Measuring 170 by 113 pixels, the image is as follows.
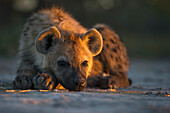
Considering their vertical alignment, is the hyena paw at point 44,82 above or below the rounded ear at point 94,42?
below

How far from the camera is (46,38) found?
3486 mm

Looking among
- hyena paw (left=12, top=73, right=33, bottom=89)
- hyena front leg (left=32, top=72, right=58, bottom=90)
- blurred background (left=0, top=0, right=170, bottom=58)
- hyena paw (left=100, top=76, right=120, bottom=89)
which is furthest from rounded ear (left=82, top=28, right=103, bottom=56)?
blurred background (left=0, top=0, right=170, bottom=58)

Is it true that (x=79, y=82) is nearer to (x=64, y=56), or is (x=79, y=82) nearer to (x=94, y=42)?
(x=64, y=56)

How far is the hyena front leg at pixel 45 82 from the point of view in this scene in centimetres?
319

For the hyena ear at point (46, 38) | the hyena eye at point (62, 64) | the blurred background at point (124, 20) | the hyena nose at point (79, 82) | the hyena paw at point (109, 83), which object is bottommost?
the hyena nose at point (79, 82)

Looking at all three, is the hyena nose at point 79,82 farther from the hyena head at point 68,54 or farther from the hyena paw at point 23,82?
the hyena paw at point 23,82

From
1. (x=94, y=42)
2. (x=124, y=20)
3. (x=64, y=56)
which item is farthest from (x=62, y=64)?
(x=124, y=20)

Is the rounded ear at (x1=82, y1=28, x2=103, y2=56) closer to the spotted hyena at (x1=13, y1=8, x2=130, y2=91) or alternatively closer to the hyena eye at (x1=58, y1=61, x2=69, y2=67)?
the spotted hyena at (x1=13, y1=8, x2=130, y2=91)

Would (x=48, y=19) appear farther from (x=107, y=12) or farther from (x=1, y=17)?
(x=107, y=12)

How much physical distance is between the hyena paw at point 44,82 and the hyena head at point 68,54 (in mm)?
121

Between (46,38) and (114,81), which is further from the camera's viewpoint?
(114,81)

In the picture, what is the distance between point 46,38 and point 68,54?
373 millimetres

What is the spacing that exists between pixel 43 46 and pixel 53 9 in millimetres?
1082

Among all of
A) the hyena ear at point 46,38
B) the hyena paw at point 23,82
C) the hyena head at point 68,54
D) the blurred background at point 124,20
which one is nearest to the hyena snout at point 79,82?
the hyena head at point 68,54
